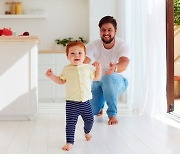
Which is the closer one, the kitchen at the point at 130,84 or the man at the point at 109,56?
the kitchen at the point at 130,84

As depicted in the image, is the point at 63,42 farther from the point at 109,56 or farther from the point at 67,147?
the point at 67,147

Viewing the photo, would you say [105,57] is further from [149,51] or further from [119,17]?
[119,17]

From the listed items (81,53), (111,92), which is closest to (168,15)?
(111,92)

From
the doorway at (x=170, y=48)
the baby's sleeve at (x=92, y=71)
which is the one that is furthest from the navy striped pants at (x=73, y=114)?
the doorway at (x=170, y=48)

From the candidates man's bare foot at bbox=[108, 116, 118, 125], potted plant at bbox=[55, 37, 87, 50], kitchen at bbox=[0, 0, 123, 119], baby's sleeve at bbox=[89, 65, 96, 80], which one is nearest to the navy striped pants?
baby's sleeve at bbox=[89, 65, 96, 80]

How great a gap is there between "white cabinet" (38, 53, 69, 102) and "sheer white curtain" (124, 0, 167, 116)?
53.2 inches

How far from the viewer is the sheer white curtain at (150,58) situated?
3.45 metres

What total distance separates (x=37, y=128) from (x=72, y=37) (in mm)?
2696

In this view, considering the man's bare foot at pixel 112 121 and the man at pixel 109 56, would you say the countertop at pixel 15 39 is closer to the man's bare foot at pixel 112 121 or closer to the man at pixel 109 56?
the man at pixel 109 56

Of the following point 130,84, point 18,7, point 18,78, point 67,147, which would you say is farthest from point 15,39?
point 18,7

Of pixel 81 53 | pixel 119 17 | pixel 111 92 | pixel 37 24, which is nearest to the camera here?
pixel 81 53

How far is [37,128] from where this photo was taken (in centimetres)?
295

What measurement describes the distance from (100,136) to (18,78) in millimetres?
1149

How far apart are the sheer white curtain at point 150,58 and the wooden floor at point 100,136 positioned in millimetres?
196
